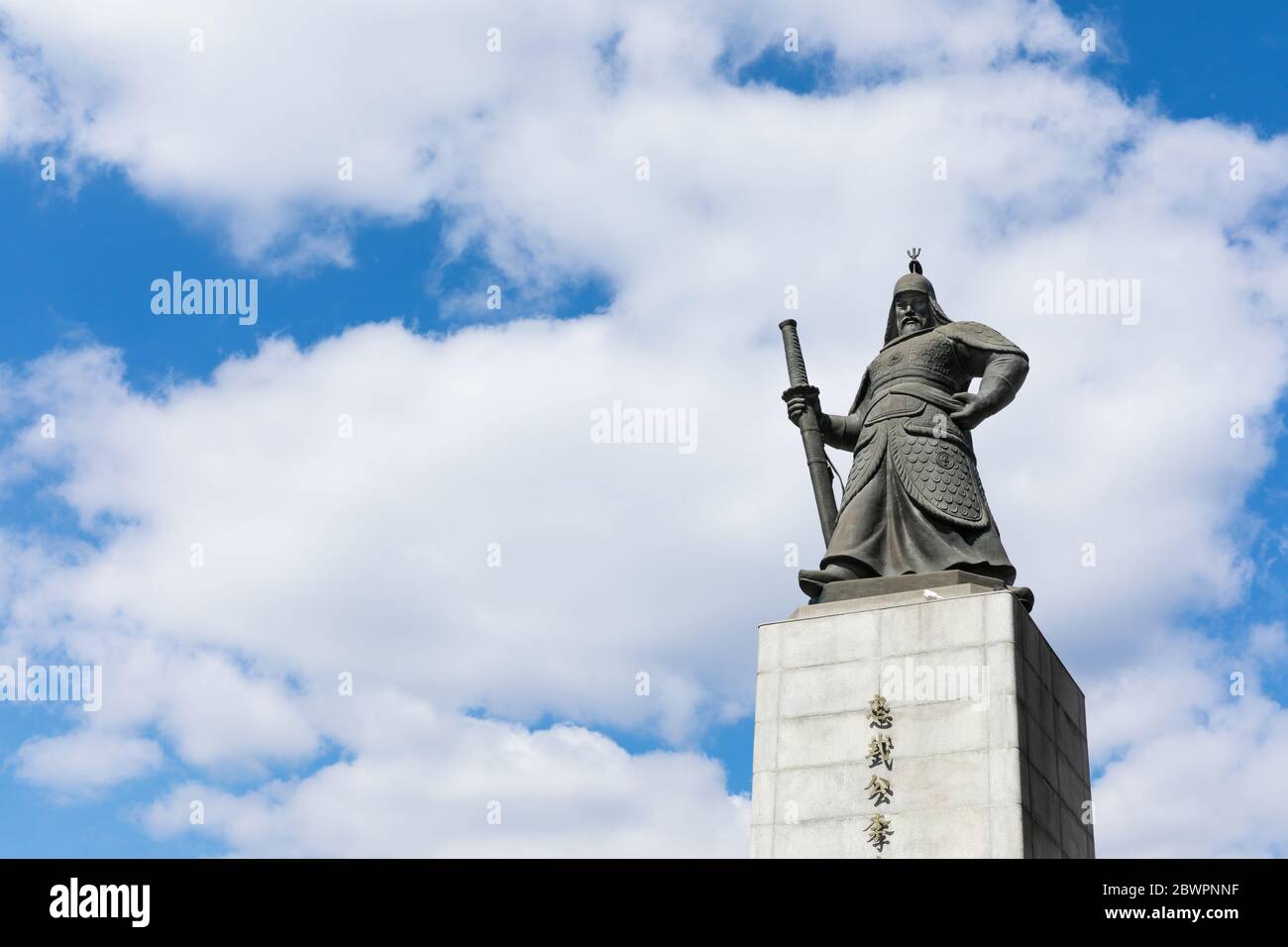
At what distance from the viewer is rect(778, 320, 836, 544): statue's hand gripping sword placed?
16.0 metres

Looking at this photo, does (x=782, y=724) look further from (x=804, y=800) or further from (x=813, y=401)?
(x=813, y=401)

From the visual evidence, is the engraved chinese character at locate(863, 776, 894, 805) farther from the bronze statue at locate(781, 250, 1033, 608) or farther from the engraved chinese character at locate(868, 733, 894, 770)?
the bronze statue at locate(781, 250, 1033, 608)

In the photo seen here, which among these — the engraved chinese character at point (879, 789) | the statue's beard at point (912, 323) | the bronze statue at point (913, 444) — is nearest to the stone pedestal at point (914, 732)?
the engraved chinese character at point (879, 789)

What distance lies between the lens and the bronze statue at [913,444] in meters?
15.1

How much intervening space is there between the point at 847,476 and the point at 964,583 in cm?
205

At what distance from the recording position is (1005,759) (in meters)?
13.1

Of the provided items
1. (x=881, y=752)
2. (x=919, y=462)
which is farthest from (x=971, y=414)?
(x=881, y=752)

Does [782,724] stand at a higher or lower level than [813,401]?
lower

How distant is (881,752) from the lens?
44.5 feet

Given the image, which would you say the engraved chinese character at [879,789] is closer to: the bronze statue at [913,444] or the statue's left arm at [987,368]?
the bronze statue at [913,444]

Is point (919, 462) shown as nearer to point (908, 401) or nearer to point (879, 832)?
point (908, 401)

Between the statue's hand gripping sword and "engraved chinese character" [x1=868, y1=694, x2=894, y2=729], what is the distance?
236 centimetres
